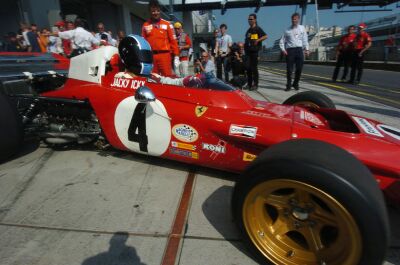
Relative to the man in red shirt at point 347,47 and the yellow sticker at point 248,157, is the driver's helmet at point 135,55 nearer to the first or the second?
the yellow sticker at point 248,157

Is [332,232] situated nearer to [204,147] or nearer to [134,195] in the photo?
[204,147]

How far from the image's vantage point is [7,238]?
2.12m

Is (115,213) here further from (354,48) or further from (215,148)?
(354,48)

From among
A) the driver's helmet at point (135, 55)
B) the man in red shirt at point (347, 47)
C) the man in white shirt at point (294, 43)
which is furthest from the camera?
the man in red shirt at point (347, 47)

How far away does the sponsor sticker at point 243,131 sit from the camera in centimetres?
250

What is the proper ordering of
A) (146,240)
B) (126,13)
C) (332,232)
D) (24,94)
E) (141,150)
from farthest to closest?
(126,13) → (24,94) → (141,150) → (146,240) → (332,232)

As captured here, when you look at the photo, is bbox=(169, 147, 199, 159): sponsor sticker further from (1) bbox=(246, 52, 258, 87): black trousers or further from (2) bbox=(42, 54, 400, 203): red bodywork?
(1) bbox=(246, 52, 258, 87): black trousers

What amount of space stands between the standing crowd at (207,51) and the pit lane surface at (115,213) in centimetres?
161

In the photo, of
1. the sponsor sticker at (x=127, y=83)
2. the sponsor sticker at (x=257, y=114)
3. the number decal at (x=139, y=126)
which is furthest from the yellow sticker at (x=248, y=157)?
the sponsor sticker at (x=127, y=83)

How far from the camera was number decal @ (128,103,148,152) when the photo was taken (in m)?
3.04

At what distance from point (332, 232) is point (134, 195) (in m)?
1.61

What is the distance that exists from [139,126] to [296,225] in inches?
70.8

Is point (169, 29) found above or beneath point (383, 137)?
above

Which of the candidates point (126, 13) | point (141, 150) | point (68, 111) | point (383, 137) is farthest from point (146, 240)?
point (126, 13)
